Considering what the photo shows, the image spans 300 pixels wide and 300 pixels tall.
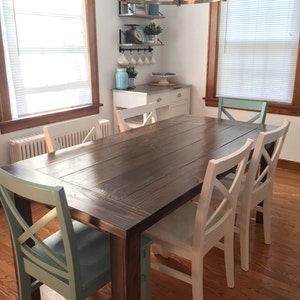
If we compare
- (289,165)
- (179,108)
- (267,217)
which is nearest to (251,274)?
(267,217)

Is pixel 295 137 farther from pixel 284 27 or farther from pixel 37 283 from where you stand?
pixel 37 283

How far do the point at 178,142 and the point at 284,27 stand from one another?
2.18 meters

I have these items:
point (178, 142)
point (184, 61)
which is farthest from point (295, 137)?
point (178, 142)

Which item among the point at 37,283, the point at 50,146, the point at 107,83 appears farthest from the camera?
the point at 107,83

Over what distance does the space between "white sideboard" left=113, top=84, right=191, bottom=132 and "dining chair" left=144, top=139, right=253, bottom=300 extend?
6.41ft

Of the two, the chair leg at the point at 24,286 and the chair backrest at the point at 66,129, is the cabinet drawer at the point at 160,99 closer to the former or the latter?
the chair backrest at the point at 66,129

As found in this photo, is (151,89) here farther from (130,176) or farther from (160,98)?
(130,176)

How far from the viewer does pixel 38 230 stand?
1.29m

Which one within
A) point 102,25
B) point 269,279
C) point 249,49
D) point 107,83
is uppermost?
point 102,25

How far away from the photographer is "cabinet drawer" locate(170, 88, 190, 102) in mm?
3957

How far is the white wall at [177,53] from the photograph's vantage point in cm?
362

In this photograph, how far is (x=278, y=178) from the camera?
3.51 metres

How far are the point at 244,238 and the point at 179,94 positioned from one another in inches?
94.0

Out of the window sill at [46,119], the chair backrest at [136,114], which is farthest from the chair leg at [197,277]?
the window sill at [46,119]
